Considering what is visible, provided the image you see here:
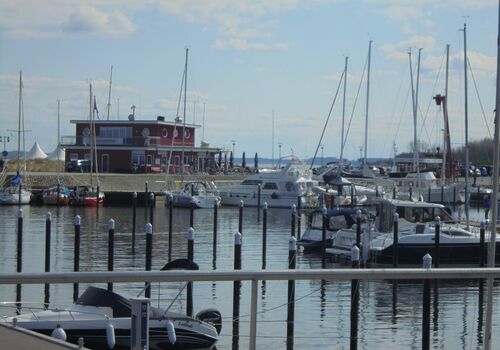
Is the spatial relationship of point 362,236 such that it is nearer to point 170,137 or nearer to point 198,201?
point 198,201

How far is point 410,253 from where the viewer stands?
35.8 m

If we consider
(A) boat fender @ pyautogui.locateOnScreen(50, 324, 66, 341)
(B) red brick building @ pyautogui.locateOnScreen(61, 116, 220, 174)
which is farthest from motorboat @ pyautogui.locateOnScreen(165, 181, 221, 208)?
(A) boat fender @ pyautogui.locateOnScreen(50, 324, 66, 341)

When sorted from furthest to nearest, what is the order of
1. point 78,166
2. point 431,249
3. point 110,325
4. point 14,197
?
point 78,166 < point 14,197 < point 431,249 < point 110,325

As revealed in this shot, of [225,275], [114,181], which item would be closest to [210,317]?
[225,275]

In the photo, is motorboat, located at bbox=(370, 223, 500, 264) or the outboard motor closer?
the outboard motor

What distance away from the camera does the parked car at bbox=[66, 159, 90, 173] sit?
91375mm

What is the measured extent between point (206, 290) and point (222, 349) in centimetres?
892

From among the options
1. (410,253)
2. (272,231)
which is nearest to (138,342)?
(410,253)

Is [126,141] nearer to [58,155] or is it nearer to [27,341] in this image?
[58,155]

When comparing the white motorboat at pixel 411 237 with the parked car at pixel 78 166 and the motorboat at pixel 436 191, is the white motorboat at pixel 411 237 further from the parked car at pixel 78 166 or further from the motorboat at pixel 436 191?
the parked car at pixel 78 166

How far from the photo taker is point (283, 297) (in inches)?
1151

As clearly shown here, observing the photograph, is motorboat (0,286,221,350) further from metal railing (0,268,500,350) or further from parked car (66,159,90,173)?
parked car (66,159,90,173)

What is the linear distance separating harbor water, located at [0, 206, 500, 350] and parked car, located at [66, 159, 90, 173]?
38009 millimetres

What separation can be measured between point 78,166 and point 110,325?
75.7 meters
